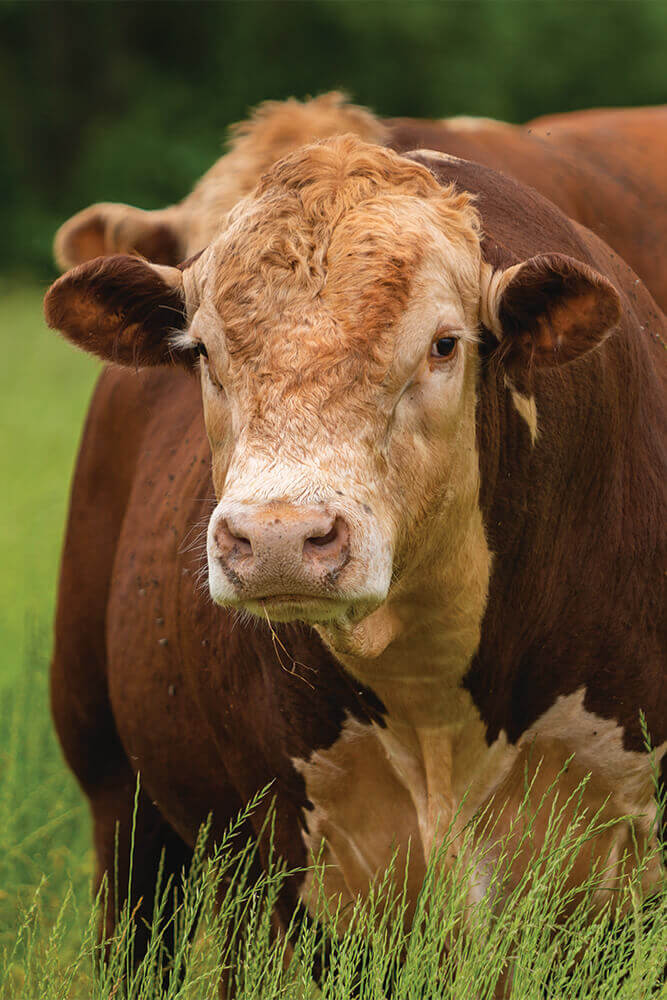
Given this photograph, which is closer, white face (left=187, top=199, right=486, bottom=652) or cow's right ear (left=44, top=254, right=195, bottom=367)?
white face (left=187, top=199, right=486, bottom=652)

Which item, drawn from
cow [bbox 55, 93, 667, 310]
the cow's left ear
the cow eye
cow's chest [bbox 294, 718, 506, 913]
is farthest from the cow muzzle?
cow [bbox 55, 93, 667, 310]

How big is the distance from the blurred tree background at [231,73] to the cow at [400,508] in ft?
69.2

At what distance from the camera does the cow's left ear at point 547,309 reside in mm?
2725

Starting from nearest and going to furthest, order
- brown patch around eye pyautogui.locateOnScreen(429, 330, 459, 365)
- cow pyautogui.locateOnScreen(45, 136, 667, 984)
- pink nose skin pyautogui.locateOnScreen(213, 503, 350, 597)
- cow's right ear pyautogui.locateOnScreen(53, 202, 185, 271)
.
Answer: pink nose skin pyautogui.locateOnScreen(213, 503, 350, 597), cow pyautogui.locateOnScreen(45, 136, 667, 984), brown patch around eye pyautogui.locateOnScreen(429, 330, 459, 365), cow's right ear pyautogui.locateOnScreen(53, 202, 185, 271)

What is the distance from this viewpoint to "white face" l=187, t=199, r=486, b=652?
236cm

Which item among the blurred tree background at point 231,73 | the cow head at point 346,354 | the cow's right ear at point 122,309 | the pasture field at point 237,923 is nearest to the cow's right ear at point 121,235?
the pasture field at point 237,923

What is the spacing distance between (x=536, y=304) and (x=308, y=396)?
540 millimetres

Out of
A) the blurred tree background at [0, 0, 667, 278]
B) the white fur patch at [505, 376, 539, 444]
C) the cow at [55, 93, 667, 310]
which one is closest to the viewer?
the white fur patch at [505, 376, 539, 444]

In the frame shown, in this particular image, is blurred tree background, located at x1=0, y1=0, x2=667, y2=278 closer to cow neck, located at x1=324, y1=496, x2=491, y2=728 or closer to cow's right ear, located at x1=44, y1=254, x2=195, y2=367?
cow's right ear, located at x1=44, y1=254, x2=195, y2=367

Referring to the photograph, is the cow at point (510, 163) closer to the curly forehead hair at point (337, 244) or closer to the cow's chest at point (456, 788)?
the curly forehead hair at point (337, 244)

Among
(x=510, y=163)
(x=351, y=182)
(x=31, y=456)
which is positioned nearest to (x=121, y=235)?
(x=510, y=163)

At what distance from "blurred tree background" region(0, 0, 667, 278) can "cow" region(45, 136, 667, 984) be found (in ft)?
69.2

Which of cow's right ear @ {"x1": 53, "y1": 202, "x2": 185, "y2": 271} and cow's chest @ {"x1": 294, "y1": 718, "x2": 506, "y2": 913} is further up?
cow's right ear @ {"x1": 53, "y1": 202, "x2": 185, "y2": 271}

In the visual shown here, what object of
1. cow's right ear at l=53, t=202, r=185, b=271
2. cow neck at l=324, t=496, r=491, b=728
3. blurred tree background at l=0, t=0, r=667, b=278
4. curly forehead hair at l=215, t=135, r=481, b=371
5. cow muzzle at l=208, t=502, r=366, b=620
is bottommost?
cow neck at l=324, t=496, r=491, b=728
